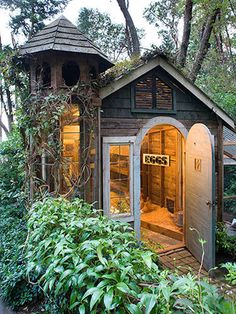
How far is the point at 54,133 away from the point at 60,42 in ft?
4.65

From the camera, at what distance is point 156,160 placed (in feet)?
25.1

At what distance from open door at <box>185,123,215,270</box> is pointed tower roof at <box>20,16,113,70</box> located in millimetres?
2233

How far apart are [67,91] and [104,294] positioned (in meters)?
3.46

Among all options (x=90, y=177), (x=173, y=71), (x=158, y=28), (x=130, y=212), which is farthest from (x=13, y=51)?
(x=158, y=28)

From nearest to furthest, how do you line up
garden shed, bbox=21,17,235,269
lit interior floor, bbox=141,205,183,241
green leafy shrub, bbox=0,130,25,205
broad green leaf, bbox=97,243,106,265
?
broad green leaf, bbox=97,243,106,265
garden shed, bbox=21,17,235,269
lit interior floor, bbox=141,205,183,241
green leafy shrub, bbox=0,130,25,205

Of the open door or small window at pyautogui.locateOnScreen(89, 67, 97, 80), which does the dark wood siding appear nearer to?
small window at pyautogui.locateOnScreen(89, 67, 97, 80)

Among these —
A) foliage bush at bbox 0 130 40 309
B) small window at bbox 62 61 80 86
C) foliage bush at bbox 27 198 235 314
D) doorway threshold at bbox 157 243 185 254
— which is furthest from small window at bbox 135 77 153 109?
foliage bush at bbox 27 198 235 314

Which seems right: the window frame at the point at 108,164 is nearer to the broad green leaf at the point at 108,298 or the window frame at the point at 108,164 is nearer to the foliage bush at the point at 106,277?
the foliage bush at the point at 106,277

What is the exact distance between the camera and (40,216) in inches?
111

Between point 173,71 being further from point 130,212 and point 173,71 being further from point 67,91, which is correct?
point 130,212

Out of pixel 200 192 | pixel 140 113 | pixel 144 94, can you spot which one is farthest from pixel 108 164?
pixel 200 192

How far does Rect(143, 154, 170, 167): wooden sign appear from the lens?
24.0 ft

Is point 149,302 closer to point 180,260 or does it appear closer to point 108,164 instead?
point 108,164

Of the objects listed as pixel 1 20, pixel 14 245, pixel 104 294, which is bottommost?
pixel 14 245
